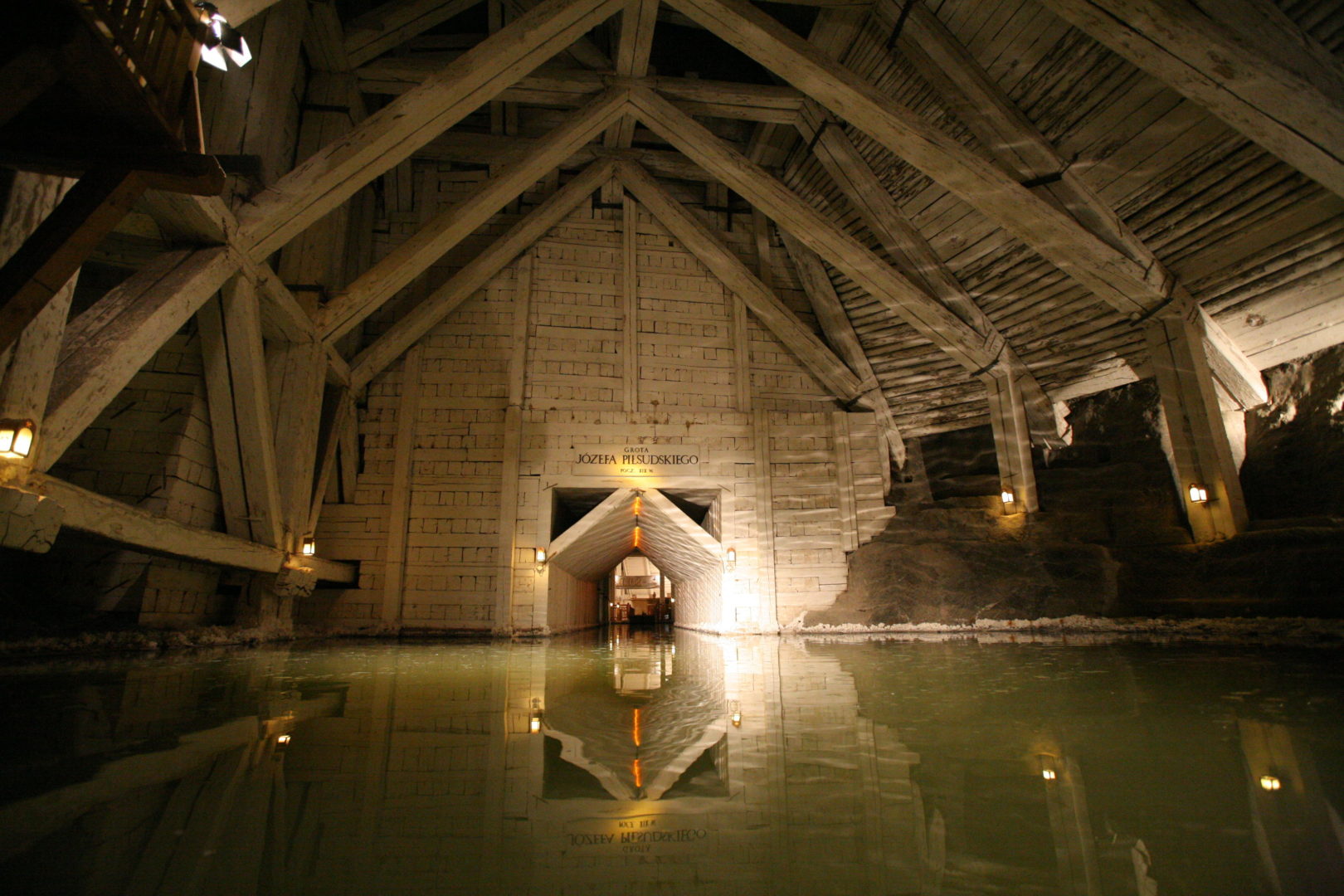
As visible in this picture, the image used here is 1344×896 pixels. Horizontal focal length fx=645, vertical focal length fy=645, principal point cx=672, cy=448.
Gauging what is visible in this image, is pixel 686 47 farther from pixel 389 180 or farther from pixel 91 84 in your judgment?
pixel 91 84

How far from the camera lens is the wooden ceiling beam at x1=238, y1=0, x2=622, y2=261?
6.45m

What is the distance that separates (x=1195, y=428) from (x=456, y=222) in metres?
10.1

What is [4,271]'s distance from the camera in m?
3.16

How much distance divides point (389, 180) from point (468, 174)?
4.57 ft

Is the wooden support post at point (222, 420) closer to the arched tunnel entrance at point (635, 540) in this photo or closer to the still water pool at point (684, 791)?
the still water pool at point (684, 791)

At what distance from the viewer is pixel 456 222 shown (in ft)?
29.7

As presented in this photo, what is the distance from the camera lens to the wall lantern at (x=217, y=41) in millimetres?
3527

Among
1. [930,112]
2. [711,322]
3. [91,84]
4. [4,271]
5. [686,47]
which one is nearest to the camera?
[91,84]

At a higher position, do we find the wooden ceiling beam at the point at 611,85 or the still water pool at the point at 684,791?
the wooden ceiling beam at the point at 611,85

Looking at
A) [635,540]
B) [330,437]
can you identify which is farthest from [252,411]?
[635,540]

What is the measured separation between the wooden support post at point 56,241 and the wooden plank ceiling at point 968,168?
11.1ft

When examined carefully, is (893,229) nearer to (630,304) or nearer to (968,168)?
(968,168)

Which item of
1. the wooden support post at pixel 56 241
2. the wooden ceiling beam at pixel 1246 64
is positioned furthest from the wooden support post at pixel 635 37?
the wooden support post at pixel 56 241

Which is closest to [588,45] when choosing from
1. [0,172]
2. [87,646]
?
[0,172]
